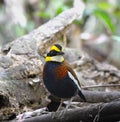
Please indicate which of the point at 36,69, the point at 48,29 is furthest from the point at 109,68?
the point at 36,69

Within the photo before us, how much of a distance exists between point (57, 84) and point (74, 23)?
3.72 m

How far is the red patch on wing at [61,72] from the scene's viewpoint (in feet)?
9.88

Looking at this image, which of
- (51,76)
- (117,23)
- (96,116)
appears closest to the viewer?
(96,116)

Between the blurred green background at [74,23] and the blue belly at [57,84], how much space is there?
10.7ft

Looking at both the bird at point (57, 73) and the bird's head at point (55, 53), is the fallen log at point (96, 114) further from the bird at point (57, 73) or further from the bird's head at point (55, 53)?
the bird's head at point (55, 53)

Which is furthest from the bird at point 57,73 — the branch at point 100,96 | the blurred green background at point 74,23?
the blurred green background at point 74,23

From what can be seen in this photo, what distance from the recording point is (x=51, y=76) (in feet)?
9.92

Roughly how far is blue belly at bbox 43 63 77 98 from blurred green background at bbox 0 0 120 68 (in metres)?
3.27

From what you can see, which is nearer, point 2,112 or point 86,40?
point 2,112

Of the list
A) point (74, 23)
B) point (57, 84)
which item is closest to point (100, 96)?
point (57, 84)

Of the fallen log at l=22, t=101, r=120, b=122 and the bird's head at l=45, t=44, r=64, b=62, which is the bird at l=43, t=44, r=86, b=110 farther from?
the fallen log at l=22, t=101, r=120, b=122

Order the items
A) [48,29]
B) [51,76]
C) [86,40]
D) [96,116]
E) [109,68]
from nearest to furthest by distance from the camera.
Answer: [96,116]
[51,76]
[48,29]
[109,68]
[86,40]

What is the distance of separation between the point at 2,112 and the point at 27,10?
18.9 feet

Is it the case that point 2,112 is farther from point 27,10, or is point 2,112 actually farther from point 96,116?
point 27,10
